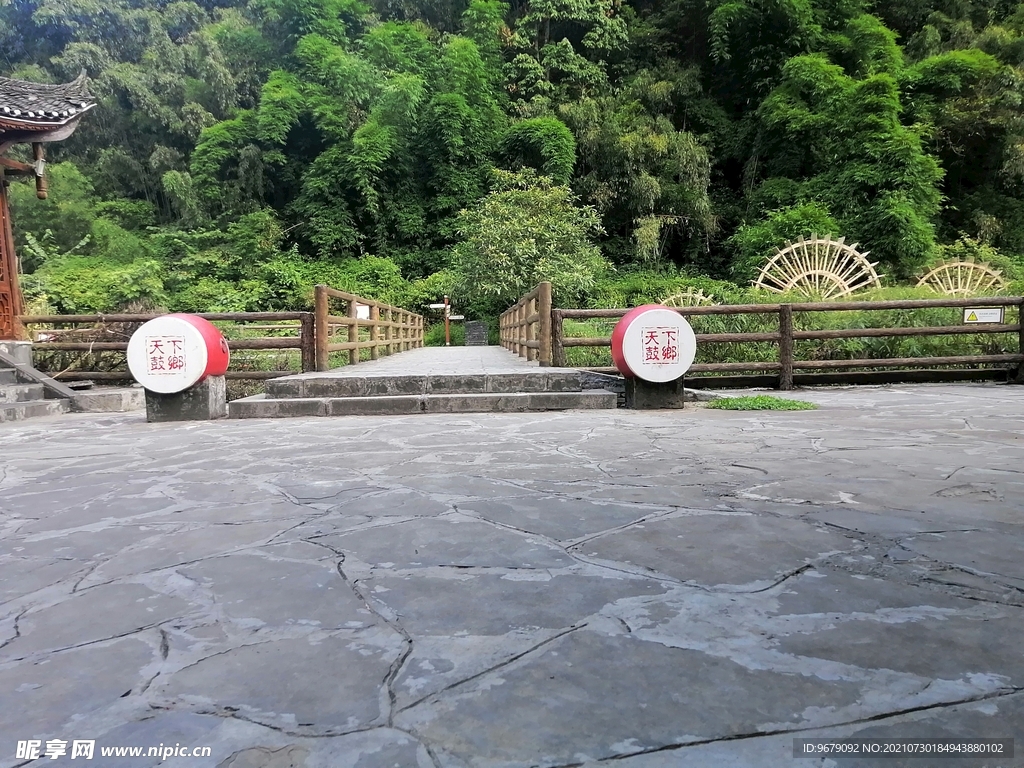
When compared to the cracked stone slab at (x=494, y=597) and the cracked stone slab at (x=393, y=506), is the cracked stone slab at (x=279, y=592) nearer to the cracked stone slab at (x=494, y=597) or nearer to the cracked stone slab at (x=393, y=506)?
the cracked stone slab at (x=494, y=597)

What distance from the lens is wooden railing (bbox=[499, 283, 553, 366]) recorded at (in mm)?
7516

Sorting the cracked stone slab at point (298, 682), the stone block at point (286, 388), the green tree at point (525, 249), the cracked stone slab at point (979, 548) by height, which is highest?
the green tree at point (525, 249)

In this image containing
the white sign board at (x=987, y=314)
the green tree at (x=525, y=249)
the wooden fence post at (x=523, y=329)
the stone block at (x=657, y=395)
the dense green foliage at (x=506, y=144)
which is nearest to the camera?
the stone block at (x=657, y=395)

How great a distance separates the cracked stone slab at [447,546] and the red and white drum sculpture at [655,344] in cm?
344

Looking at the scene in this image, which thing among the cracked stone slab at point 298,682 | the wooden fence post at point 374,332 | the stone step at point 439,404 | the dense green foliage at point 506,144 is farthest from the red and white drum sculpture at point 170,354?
the dense green foliage at point 506,144

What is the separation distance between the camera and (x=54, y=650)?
4.57 feet

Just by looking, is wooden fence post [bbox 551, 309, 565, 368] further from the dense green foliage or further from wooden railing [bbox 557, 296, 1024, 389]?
the dense green foliage

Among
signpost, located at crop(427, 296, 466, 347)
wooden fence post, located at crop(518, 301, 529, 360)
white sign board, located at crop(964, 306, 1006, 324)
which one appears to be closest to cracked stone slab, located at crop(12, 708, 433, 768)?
wooden fence post, located at crop(518, 301, 529, 360)

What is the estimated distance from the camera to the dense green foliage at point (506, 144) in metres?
17.4

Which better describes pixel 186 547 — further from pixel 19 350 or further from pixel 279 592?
pixel 19 350

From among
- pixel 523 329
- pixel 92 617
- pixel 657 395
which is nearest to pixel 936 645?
pixel 92 617

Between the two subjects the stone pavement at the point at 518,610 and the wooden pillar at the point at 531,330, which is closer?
the stone pavement at the point at 518,610

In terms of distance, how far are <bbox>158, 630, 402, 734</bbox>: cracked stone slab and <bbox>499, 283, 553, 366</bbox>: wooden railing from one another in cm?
625

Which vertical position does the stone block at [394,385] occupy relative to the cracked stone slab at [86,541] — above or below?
above
